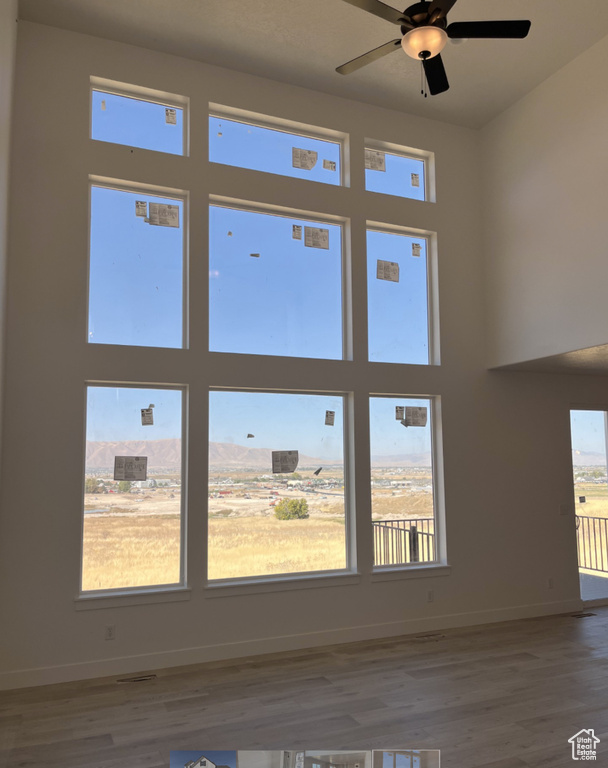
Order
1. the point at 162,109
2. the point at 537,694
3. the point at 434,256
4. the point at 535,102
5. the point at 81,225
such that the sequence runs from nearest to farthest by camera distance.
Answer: the point at 537,694 < the point at 81,225 < the point at 162,109 < the point at 535,102 < the point at 434,256

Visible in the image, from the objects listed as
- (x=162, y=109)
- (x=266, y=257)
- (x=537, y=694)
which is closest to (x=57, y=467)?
(x=266, y=257)

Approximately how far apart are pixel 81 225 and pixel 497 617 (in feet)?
17.2

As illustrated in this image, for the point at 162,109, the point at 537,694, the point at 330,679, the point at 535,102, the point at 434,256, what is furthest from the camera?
the point at 434,256

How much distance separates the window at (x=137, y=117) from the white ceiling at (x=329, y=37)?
380 millimetres

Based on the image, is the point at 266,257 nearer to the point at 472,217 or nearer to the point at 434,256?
the point at 434,256

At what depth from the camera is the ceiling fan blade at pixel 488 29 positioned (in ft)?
11.0

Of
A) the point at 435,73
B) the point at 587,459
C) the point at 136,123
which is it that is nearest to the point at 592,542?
the point at 587,459

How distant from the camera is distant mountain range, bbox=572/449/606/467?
671cm

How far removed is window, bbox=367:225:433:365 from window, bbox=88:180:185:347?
1.88 m

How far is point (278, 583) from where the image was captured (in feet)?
16.7

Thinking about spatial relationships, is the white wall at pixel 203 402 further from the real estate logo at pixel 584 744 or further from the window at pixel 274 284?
the real estate logo at pixel 584 744

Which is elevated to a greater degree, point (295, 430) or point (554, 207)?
point (554, 207)

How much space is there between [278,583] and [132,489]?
144cm

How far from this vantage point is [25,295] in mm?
4531
